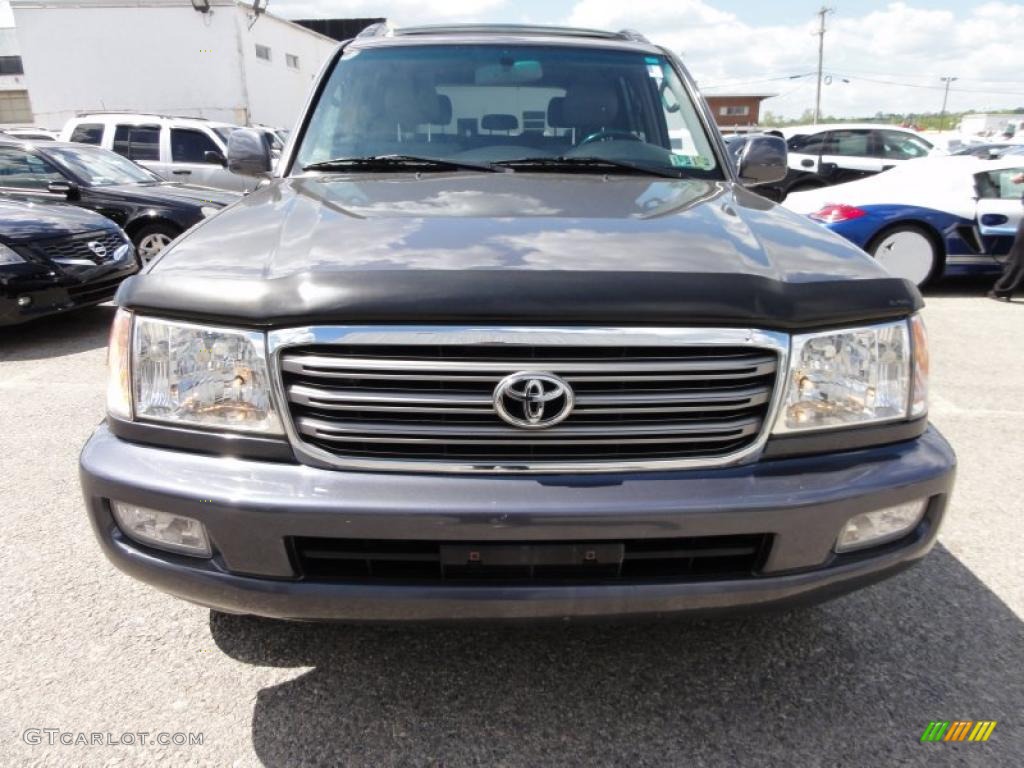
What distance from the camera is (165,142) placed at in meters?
11.5

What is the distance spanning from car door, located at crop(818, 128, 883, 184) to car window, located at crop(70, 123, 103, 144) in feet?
38.4

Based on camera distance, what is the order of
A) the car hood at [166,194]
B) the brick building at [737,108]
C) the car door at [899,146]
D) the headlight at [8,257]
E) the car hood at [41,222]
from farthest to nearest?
1. the brick building at [737,108]
2. the car door at [899,146]
3. the car hood at [166,194]
4. the car hood at [41,222]
5. the headlight at [8,257]

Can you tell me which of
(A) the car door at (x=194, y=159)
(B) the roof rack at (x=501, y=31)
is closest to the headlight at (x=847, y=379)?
(B) the roof rack at (x=501, y=31)

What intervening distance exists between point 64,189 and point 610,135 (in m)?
6.81

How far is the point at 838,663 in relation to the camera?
2227mm

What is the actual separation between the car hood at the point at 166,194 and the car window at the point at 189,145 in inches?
114

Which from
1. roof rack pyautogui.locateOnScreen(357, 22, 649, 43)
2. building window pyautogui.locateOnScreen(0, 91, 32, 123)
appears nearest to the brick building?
building window pyautogui.locateOnScreen(0, 91, 32, 123)

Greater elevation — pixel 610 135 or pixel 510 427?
pixel 610 135

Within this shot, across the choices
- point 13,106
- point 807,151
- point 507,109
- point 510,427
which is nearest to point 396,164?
point 507,109

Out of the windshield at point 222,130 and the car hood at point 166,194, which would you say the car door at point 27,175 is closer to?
the car hood at point 166,194

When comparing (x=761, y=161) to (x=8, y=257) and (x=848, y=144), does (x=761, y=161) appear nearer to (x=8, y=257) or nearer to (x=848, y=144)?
(x=8, y=257)

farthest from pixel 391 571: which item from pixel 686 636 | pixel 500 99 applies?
pixel 500 99

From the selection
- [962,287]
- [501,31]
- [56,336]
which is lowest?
[962,287]

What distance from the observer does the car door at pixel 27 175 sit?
768cm
